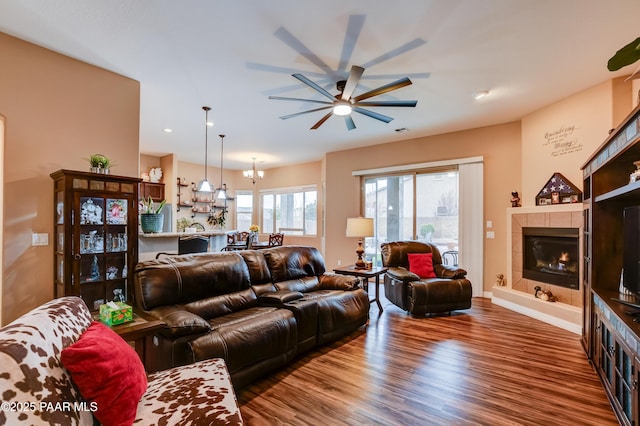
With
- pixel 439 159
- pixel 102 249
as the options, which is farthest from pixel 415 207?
pixel 102 249

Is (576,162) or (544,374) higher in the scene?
(576,162)

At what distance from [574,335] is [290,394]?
340 centimetres

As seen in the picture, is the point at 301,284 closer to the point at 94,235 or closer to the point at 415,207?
the point at 94,235

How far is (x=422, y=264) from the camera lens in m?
4.59

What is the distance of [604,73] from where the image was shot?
10.9 feet

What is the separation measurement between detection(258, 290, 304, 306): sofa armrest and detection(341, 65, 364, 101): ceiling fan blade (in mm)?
2120

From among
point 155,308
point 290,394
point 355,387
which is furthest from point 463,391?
point 155,308

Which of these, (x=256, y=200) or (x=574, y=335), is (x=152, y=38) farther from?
(x=256, y=200)

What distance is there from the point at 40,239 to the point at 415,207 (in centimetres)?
554

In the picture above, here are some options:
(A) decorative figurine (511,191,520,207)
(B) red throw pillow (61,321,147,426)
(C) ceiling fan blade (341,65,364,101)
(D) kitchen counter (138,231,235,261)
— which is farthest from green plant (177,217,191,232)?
(A) decorative figurine (511,191,520,207)

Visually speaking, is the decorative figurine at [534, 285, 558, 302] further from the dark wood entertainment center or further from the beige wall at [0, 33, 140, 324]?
the beige wall at [0, 33, 140, 324]

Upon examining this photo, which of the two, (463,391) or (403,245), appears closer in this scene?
(463,391)

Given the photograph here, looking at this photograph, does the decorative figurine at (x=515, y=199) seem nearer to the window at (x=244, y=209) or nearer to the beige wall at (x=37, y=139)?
the beige wall at (x=37, y=139)

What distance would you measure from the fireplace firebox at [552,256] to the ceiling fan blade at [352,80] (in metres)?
3.40
